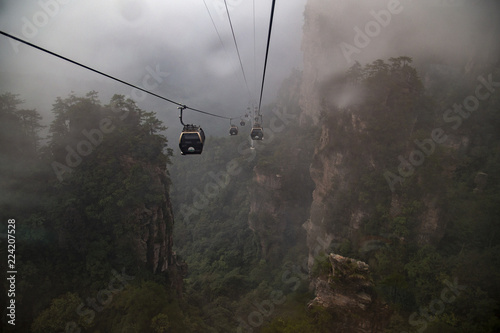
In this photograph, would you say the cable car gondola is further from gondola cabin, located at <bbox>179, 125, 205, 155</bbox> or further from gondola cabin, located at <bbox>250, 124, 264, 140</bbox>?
gondola cabin, located at <bbox>250, 124, 264, 140</bbox>

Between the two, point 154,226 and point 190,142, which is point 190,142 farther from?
point 154,226

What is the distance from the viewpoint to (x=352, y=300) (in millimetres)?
15828

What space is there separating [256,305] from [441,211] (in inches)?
811

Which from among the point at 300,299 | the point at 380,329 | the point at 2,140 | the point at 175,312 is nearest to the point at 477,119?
the point at 380,329

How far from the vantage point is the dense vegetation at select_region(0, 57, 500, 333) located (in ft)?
49.9

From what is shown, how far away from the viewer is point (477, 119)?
24875 millimetres

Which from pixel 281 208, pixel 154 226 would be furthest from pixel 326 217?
pixel 154 226

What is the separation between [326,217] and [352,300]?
9.97 m

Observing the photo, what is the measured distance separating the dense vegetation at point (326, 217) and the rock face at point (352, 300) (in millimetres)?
618

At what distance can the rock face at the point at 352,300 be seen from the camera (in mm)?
15352

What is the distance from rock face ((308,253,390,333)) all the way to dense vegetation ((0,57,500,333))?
0.62m

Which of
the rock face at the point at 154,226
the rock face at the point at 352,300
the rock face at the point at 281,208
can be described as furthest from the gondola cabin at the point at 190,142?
the rock face at the point at 281,208

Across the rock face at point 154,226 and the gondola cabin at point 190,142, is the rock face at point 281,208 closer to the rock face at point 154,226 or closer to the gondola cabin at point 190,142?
the rock face at point 154,226

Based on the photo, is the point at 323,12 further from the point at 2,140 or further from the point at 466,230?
the point at 2,140
